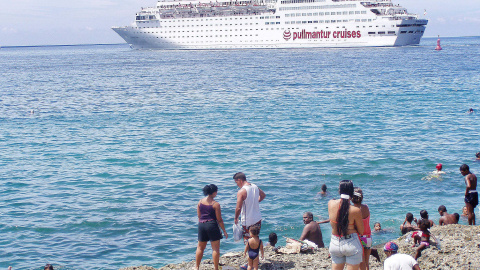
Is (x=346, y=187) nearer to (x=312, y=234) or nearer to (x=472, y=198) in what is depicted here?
(x=312, y=234)

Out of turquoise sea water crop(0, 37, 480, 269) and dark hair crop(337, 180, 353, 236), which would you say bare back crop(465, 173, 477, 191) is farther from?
dark hair crop(337, 180, 353, 236)

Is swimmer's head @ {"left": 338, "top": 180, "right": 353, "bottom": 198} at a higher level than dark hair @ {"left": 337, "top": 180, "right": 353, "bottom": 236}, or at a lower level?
higher

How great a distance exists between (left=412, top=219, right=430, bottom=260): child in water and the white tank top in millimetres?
2875

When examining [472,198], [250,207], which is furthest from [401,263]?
[472,198]

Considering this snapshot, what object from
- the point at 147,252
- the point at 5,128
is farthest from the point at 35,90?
the point at 147,252

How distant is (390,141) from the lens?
2277 centimetres

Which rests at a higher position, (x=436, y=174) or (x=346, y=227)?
(x=346, y=227)

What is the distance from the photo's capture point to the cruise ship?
9969cm

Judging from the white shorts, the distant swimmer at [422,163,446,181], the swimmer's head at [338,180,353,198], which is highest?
the swimmer's head at [338,180,353,198]

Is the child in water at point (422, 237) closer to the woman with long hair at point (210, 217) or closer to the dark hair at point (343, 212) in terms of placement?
the dark hair at point (343, 212)

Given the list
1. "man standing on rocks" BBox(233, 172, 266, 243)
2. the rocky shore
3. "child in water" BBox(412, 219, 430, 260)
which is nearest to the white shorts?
"man standing on rocks" BBox(233, 172, 266, 243)

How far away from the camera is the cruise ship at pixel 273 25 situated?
99688 millimetres

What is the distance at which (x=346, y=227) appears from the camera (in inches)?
265

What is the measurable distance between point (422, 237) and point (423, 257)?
44 centimetres
